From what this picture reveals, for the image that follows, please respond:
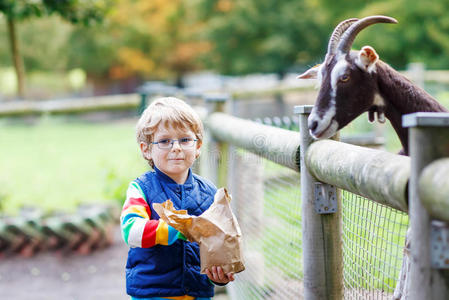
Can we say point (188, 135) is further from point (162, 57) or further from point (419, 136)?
point (162, 57)

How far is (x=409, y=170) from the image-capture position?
1449mm

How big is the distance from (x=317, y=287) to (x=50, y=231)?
192 inches

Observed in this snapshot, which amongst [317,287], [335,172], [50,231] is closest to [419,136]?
[335,172]

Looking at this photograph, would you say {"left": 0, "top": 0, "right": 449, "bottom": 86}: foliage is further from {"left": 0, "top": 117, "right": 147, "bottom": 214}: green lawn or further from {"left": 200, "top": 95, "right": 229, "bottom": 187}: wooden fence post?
{"left": 200, "top": 95, "right": 229, "bottom": 187}: wooden fence post

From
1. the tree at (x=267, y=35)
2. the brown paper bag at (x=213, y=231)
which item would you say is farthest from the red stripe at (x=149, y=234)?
the tree at (x=267, y=35)

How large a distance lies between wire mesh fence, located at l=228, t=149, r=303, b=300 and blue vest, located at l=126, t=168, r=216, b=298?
3.22 ft

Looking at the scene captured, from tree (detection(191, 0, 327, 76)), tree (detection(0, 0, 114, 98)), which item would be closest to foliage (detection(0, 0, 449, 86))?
tree (detection(191, 0, 327, 76))

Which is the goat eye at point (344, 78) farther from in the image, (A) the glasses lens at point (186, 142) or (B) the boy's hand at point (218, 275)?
(B) the boy's hand at point (218, 275)

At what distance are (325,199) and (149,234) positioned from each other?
27.3 inches

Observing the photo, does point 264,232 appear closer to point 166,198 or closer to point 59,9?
point 166,198

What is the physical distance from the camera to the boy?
2.31m

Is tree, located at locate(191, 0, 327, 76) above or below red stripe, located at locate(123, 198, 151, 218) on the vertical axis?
above

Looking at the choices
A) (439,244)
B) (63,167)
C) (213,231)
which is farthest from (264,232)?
(63,167)

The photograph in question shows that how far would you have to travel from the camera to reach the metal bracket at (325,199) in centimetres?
227
